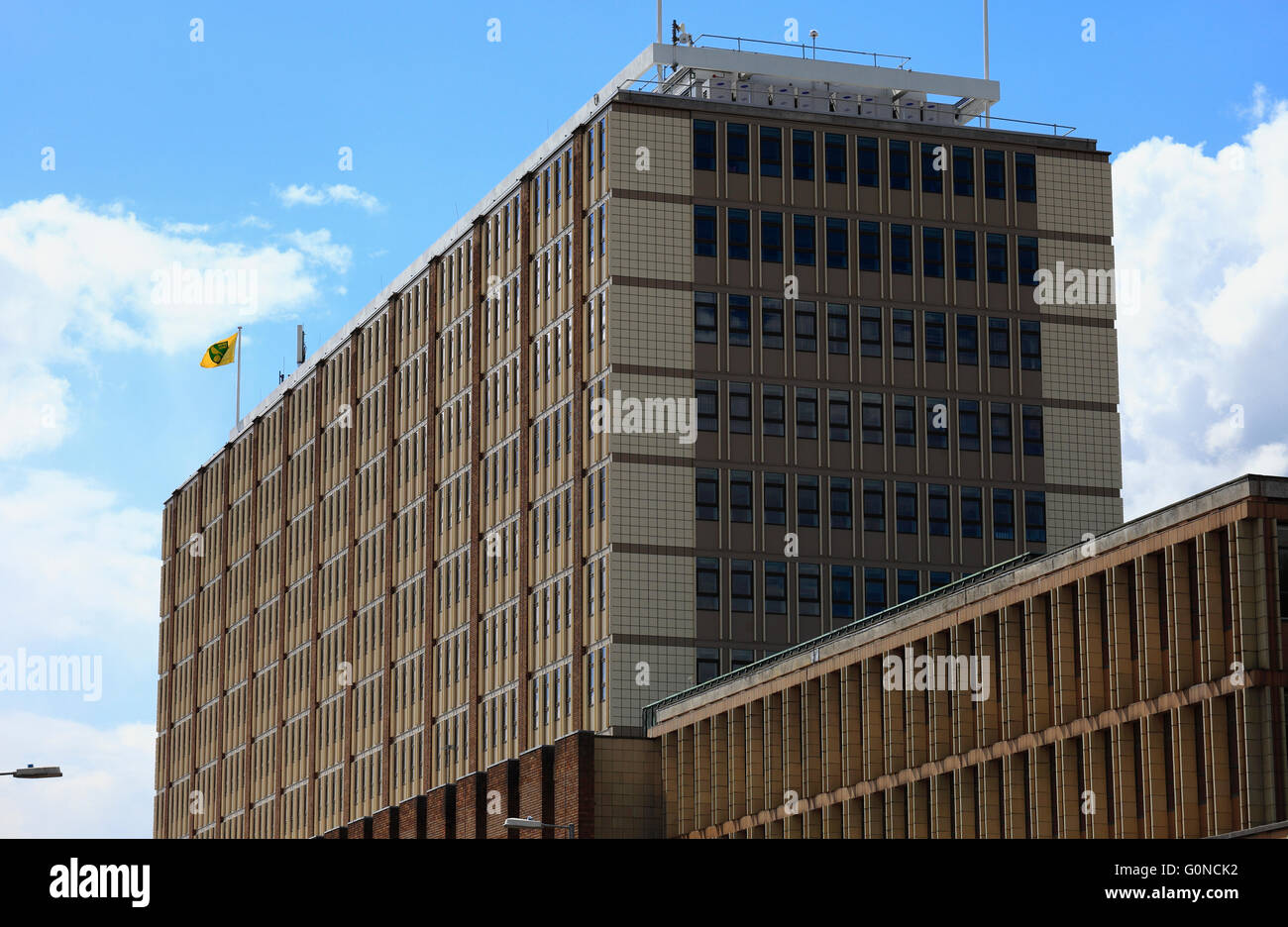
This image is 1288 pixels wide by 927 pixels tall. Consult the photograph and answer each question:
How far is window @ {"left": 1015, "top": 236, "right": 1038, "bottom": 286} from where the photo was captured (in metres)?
96.3

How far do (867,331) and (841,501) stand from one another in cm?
701

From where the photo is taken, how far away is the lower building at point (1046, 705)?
178 ft

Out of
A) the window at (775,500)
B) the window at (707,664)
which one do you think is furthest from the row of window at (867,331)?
the window at (707,664)

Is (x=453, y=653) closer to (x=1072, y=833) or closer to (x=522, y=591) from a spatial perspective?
(x=522, y=591)

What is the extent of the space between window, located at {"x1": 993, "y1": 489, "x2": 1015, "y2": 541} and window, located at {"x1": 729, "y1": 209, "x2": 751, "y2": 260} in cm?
1366

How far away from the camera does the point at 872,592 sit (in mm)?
91875

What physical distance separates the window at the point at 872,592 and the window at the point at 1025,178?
1695 cm

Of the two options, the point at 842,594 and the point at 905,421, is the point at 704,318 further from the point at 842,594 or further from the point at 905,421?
the point at 842,594

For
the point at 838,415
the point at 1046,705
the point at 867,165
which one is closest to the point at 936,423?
the point at 838,415

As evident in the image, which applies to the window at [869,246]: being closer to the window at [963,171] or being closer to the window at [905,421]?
the window at [963,171]

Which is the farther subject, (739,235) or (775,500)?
→ (739,235)
